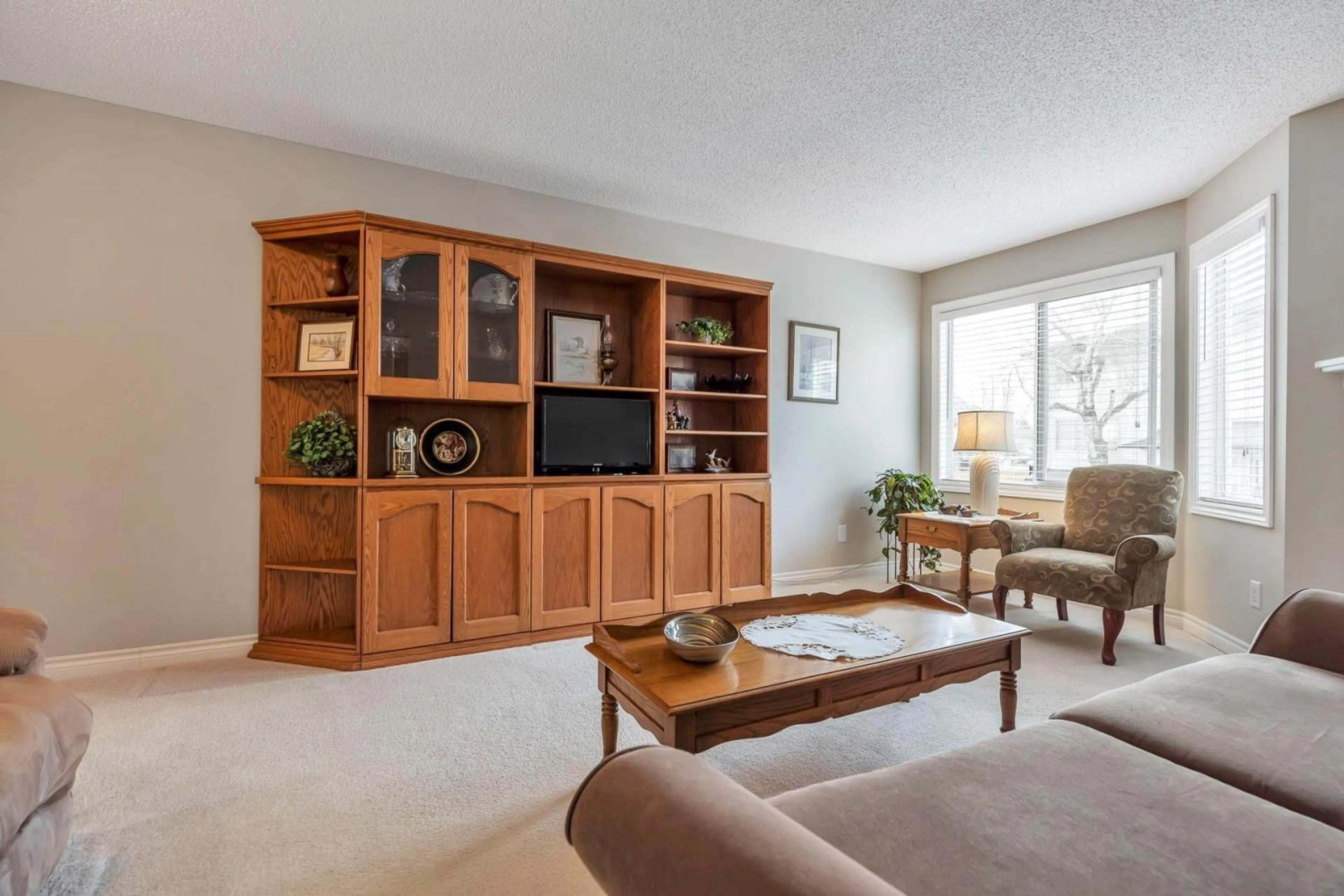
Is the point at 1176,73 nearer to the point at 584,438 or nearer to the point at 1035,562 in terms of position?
the point at 1035,562

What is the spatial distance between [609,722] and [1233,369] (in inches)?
146

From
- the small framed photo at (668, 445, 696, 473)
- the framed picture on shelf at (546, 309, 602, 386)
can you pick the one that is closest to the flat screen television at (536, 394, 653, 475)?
the framed picture on shelf at (546, 309, 602, 386)

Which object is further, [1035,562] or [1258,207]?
[1035,562]

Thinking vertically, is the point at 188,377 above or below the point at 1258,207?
below

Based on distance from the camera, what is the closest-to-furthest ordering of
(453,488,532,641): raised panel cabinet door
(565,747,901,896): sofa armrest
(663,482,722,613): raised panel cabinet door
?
(565,747,901,896): sofa armrest
(453,488,532,641): raised panel cabinet door
(663,482,722,613): raised panel cabinet door

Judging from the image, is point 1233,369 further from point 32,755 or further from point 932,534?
point 32,755

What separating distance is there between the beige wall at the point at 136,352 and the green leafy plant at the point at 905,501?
3.69m

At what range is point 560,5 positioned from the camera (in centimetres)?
214

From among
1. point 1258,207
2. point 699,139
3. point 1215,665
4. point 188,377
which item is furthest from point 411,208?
point 1258,207

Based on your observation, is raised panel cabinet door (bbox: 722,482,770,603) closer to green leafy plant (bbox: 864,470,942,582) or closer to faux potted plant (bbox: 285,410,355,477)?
green leafy plant (bbox: 864,470,942,582)

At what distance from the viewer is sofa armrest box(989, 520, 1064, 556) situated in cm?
355

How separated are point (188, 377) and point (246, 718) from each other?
1.63m

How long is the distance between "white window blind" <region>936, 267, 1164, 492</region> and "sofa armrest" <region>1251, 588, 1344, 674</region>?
7.98 feet

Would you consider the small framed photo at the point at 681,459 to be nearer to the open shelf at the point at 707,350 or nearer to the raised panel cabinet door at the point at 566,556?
the open shelf at the point at 707,350
